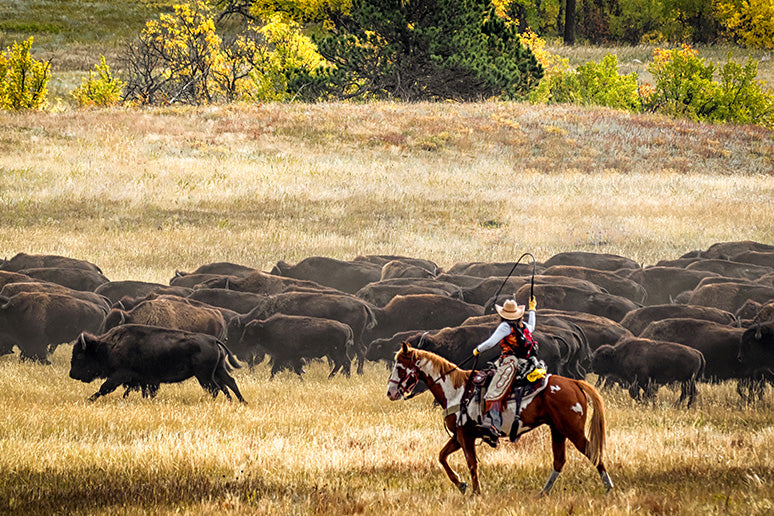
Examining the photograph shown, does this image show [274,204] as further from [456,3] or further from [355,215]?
[456,3]

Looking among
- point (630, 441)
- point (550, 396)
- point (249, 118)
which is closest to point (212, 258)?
point (630, 441)

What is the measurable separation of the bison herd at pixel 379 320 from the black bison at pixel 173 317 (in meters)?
0.02

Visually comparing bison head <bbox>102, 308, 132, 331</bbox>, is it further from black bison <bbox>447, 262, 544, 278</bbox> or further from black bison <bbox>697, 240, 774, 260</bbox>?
black bison <bbox>697, 240, 774, 260</bbox>

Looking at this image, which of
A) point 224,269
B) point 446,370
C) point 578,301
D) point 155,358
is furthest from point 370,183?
point 446,370

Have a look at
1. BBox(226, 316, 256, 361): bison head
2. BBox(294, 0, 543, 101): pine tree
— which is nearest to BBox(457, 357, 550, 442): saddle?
BBox(226, 316, 256, 361): bison head

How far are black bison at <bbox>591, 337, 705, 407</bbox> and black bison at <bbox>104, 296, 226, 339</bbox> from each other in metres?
5.51

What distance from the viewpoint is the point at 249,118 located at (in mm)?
39219

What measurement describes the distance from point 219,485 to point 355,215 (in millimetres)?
20748

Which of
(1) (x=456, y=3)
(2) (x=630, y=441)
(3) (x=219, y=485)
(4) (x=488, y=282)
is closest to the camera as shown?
(3) (x=219, y=485)

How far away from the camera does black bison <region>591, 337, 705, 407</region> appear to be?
395 inches

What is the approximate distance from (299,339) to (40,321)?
390 centimetres

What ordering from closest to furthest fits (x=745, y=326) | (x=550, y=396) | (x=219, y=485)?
1. (x=550, y=396)
2. (x=219, y=485)
3. (x=745, y=326)

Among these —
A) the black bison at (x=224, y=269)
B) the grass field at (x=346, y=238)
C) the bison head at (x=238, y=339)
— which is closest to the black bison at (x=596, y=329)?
the grass field at (x=346, y=238)

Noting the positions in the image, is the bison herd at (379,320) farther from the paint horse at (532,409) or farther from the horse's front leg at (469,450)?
the horse's front leg at (469,450)
